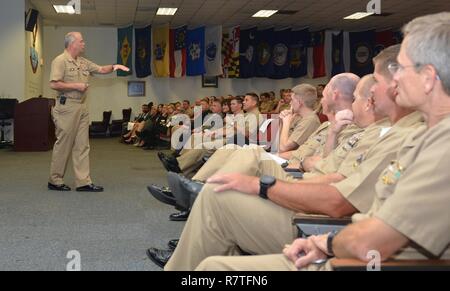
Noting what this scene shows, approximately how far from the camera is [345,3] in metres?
11.3

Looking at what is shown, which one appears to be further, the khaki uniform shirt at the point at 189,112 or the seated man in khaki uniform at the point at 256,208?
the khaki uniform shirt at the point at 189,112

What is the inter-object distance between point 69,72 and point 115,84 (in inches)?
410

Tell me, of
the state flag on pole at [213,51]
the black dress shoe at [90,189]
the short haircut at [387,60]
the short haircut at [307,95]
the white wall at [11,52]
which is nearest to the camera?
the short haircut at [387,60]

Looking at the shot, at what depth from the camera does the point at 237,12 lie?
12.3 meters

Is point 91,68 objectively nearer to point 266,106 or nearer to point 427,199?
point 427,199

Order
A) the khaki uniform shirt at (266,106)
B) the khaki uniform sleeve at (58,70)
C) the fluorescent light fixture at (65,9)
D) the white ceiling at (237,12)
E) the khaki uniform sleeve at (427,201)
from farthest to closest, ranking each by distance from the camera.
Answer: the fluorescent light fixture at (65,9)
the white ceiling at (237,12)
the khaki uniform shirt at (266,106)
the khaki uniform sleeve at (58,70)
the khaki uniform sleeve at (427,201)

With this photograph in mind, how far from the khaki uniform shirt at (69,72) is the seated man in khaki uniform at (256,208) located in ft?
10.9

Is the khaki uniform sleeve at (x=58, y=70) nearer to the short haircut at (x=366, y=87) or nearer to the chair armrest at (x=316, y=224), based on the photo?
the short haircut at (x=366, y=87)

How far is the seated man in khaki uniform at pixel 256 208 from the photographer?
1.73 meters

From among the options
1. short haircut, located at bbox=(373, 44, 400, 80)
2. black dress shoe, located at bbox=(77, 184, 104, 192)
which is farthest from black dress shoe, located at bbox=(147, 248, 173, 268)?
black dress shoe, located at bbox=(77, 184, 104, 192)

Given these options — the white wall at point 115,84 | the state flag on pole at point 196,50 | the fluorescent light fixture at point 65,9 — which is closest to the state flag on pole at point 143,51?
the white wall at point 115,84

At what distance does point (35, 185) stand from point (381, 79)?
4.06 m
